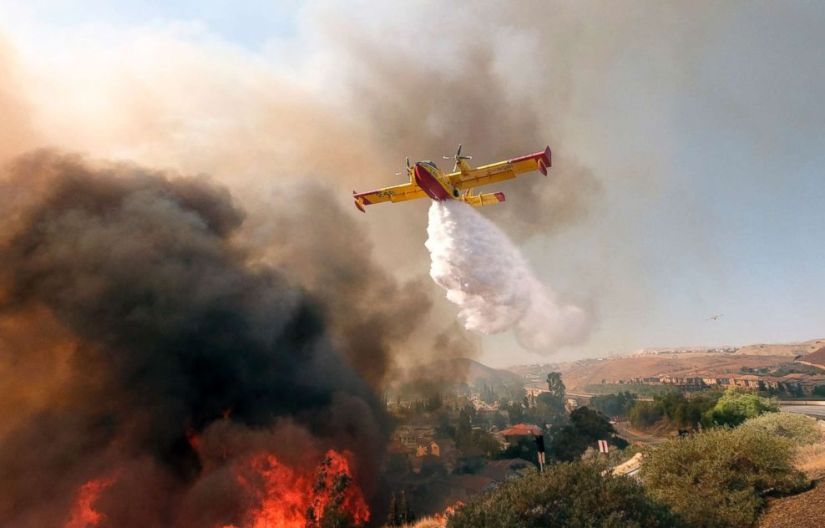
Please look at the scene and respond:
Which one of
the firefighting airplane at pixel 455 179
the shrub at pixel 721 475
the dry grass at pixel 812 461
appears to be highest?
the firefighting airplane at pixel 455 179

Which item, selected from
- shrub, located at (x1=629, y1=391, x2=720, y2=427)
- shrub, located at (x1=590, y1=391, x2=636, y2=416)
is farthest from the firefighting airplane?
shrub, located at (x1=590, y1=391, x2=636, y2=416)

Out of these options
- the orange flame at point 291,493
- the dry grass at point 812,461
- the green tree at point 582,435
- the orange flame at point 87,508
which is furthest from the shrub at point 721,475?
the green tree at point 582,435

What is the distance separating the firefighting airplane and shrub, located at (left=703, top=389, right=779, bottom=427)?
107 feet

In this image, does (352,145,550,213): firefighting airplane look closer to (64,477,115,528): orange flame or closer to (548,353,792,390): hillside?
(64,477,115,528): orange flame

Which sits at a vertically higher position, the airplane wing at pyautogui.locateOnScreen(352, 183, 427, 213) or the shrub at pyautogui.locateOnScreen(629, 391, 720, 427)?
the airplane wing at pyautogui.locateOnScreen(352, 183, 427, 213)

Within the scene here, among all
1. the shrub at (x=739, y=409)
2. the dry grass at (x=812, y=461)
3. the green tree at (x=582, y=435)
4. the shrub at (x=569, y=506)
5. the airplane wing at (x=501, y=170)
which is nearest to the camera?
the shrub at (x=569, y=506)

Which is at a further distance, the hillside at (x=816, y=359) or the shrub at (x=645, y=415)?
the hillside at (x=816, y=359)

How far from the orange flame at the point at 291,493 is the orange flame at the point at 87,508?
7.62 m

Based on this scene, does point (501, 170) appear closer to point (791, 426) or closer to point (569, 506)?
point (569, 506)

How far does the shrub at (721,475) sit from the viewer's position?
1221 centimetres

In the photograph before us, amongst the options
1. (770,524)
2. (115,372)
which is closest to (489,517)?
(770,524)

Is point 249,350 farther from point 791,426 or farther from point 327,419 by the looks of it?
point 791,426

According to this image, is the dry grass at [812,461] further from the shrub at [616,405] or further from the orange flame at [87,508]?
the shrub at [616,405]

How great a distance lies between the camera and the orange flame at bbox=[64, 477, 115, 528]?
2320 centimetres
